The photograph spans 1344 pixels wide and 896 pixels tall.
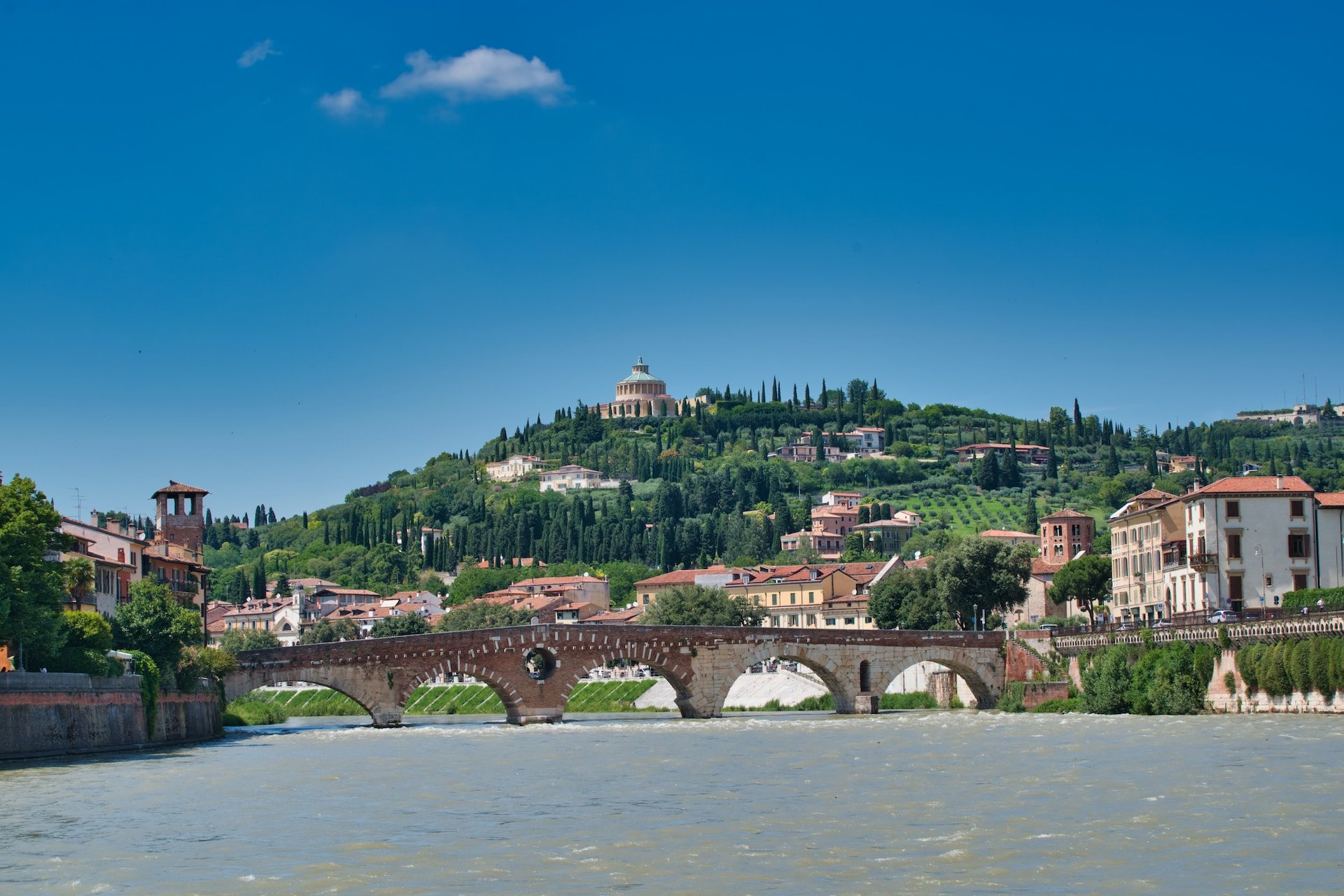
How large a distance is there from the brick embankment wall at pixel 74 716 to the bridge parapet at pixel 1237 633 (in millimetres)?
33510

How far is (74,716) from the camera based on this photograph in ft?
148

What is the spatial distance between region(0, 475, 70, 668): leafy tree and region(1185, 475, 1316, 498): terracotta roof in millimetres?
41943

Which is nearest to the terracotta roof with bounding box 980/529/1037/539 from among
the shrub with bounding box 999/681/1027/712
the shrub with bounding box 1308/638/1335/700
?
the shrub with bounding box 999/681/1027/712

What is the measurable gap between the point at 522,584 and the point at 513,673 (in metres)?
85.4

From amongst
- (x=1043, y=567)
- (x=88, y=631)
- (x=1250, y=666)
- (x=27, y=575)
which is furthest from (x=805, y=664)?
(x=1043, y=567)

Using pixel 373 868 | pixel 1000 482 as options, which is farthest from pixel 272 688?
pixel 1000 482

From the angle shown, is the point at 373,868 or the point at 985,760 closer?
the point at 373,868

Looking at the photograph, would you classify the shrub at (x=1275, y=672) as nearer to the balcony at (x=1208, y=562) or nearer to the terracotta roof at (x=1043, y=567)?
the balcony at (x=1208, y=562)

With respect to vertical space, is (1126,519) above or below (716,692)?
above

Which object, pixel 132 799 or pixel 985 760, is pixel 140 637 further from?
pixel 985 760

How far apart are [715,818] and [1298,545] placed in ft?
138

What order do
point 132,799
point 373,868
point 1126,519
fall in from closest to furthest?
1. point 373,868
2. point 132,799
3. point 1126,519

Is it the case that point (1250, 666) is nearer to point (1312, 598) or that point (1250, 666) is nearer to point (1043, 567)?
point (1312, 598)

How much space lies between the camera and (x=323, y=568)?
602ft
